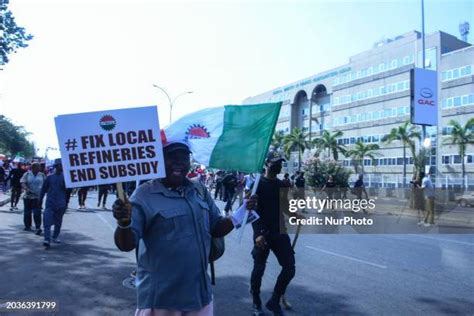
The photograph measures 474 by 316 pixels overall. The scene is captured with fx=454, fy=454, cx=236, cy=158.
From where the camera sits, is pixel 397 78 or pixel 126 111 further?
pixel 397 78

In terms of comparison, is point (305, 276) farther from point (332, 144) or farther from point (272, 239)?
point (332, 144)

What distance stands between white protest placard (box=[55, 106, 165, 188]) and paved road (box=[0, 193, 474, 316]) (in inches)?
110

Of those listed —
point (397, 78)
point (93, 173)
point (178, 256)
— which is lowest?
point (178, 256)

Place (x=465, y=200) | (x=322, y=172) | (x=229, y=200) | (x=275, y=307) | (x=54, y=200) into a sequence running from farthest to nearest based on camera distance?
(x=322, y=172) → (x=465, y=200) → (x=229, y=200) → (x=54, y=200) → (x=275, y=307)

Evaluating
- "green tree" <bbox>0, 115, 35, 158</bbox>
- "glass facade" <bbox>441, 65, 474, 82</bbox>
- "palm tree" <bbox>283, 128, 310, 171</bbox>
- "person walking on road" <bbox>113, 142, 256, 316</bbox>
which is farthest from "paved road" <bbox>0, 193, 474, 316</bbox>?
"green tree" <bbox>0, 115, 35, 158</bbox>

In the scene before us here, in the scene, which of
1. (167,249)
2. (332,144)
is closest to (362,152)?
(332,144)

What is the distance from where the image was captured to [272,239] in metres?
5.09

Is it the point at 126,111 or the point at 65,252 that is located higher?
the point at 126,111

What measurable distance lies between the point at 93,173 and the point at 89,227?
1045 cm

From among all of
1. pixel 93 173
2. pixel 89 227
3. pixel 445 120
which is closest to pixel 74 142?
pixel 93 173

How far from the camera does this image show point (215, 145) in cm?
457

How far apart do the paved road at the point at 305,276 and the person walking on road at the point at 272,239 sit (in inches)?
13.8

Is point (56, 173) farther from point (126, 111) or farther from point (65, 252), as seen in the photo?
point (126, 111)

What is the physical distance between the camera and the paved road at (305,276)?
5527 millimetres
